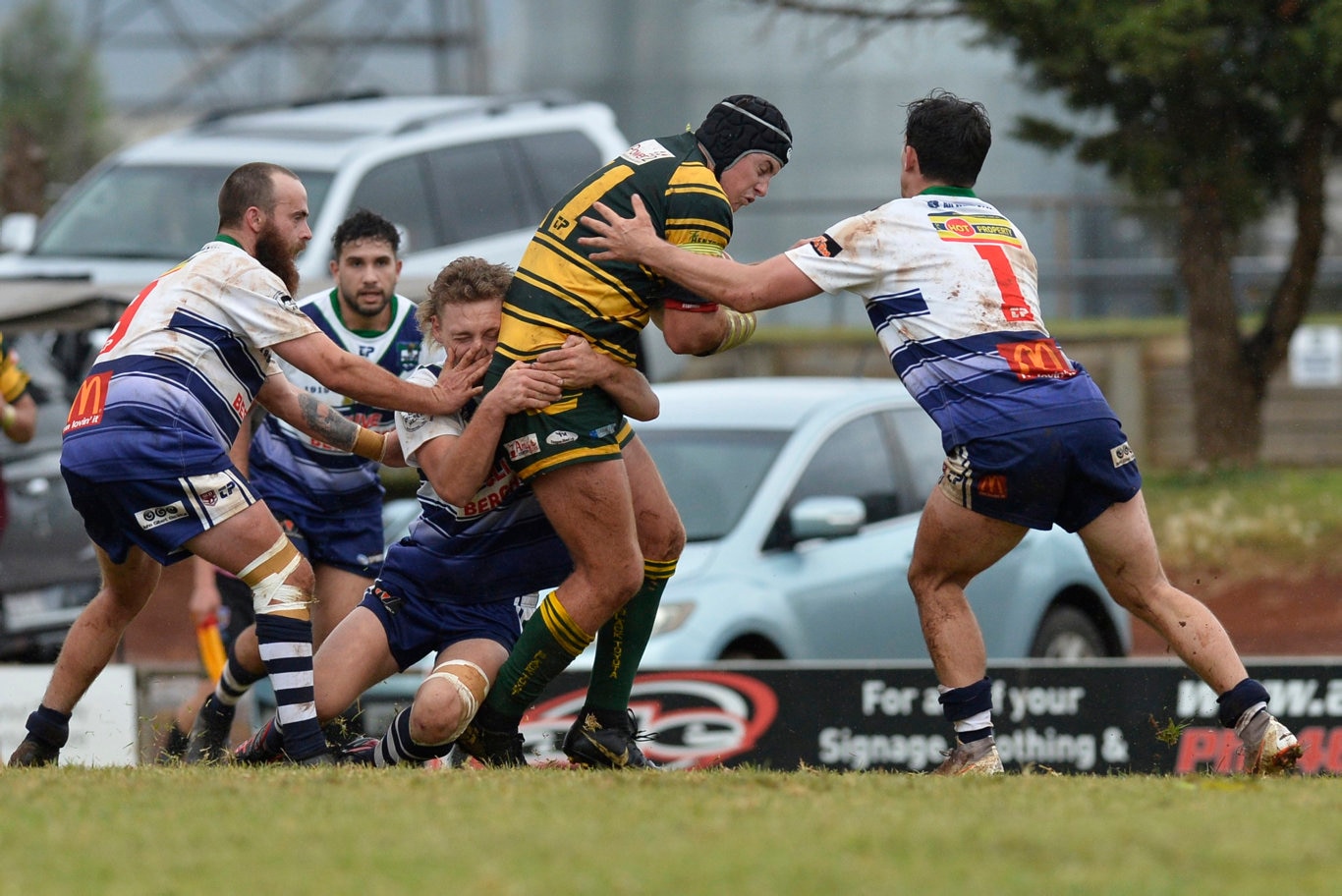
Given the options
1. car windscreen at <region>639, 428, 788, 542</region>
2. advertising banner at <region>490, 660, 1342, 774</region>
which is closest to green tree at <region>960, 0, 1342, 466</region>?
car windscreen at <region>639, 428, 788, 542</region>

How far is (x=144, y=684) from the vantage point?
31.0 ft

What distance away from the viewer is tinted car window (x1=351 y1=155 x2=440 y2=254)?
1342 cm

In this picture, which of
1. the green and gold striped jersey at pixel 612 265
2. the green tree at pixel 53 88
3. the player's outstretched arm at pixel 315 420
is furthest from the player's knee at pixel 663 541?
the green tree at pixel 53 88

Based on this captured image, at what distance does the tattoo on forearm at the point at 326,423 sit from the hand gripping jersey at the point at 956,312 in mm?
1821

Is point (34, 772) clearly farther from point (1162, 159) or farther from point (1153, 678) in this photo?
point (1162, 159)

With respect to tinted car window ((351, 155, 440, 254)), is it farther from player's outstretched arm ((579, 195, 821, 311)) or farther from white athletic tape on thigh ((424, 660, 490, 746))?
player's outstretched arm ((579, 195, 821, 311))

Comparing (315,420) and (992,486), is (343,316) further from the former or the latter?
(992,486)

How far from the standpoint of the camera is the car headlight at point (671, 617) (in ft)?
27.6

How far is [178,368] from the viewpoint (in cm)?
601

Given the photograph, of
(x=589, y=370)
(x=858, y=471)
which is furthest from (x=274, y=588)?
(x=858, y=471)

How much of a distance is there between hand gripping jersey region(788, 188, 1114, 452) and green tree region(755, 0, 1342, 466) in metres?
8.79

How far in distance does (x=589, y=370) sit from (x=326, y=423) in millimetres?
1288

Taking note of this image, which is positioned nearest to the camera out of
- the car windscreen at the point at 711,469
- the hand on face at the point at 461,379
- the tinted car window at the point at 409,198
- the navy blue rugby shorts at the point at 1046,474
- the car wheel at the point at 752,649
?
the navy blue rugby shorts at the point at 1046,474

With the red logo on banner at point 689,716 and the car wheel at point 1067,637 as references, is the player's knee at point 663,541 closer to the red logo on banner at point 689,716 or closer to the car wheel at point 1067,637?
the red logo on banner at point 689,716
